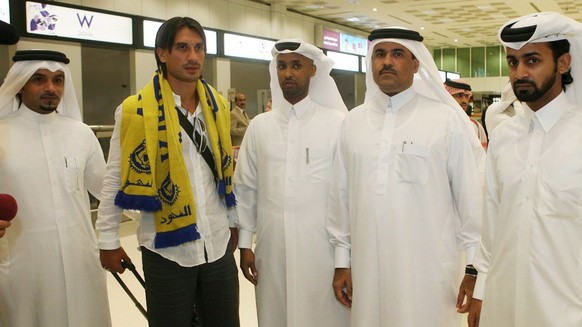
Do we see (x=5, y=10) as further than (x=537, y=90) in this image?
Yes

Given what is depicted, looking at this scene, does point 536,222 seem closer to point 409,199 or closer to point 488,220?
point 488,220

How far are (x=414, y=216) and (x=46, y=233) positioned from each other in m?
1.87

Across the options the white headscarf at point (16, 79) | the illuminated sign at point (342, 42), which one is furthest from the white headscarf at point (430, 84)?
the illuminated sign at point (342, 42)

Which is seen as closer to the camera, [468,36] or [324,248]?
[324,248]

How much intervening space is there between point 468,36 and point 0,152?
65.8 feet

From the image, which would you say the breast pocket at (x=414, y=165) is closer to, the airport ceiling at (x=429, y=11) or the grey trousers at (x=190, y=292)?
the grey trousers at (x=190, y=292)

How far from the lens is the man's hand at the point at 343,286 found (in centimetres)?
253

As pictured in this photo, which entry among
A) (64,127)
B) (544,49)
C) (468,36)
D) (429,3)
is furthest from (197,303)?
(468,36)

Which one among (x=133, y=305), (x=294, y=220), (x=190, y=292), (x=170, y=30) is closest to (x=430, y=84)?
(x=294, y=220)

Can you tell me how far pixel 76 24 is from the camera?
6.59 meters

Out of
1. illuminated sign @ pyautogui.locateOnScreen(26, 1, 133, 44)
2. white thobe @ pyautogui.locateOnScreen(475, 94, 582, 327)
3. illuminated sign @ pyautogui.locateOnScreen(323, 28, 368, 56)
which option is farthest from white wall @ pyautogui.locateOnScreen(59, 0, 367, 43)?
white thobe @ pyautogui.locateOnScreen(475, 94, 582, 327)

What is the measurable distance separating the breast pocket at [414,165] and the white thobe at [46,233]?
5.74 feet

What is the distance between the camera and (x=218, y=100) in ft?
8.78

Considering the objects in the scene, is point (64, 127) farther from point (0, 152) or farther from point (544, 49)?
point (544, 49)
